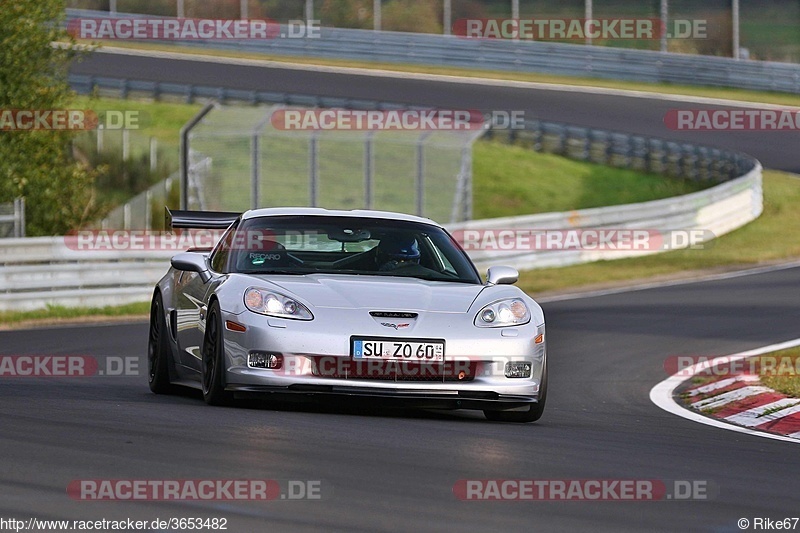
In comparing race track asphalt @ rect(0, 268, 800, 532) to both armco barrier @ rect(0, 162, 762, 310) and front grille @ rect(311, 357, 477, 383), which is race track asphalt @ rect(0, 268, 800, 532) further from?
armco barrier @ rect(0, 162, 762, 310)

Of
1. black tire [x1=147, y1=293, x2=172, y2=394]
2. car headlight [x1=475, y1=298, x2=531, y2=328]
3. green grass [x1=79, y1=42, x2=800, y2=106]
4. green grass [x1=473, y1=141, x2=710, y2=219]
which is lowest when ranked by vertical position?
green grass [x1=473, y1=141, x2=710, y2=219]

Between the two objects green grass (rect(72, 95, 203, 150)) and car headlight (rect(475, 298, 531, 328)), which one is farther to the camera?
green grass (rect(72, 95, 203, 150))

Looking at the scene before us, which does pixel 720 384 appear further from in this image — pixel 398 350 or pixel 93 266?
pixel 93 266

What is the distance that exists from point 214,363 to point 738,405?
3.96m

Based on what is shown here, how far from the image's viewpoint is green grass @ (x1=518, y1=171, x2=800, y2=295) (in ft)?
77.1

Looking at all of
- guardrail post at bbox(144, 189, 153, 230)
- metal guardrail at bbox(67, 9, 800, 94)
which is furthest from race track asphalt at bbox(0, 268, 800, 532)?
metal guardrail at bbox(67, 9, 800, 94)

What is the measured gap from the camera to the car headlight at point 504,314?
29.5 ft

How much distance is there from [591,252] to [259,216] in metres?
16.0

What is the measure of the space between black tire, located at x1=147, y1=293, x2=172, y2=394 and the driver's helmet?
1.66 metres

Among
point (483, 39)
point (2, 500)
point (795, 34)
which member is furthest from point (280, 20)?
point (2, 500)

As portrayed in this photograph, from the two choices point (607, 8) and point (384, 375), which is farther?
point (607, 8)

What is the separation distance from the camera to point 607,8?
45812 millimetres

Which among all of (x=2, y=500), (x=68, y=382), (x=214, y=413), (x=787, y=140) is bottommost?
(x=787, y=140)

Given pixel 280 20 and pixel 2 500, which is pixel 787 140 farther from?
pixel 2 500
